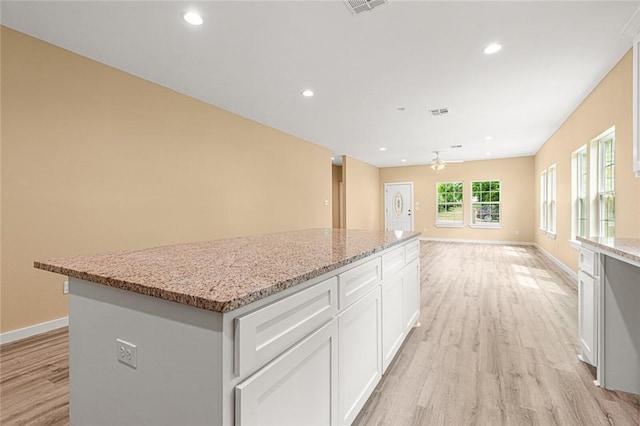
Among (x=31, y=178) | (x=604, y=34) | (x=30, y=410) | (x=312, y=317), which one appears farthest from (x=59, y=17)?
(x=604, y=34)

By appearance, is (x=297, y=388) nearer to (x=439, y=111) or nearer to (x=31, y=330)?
(x=31, y=330)

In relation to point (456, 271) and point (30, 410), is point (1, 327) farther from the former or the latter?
point (456, 271)

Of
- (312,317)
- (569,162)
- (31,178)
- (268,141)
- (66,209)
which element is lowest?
(312,317)

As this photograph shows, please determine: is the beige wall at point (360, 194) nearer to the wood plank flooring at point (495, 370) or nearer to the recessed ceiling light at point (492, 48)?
the wood plank flooring at point (495, 370)

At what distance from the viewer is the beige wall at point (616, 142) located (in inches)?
114

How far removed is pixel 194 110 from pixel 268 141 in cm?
158

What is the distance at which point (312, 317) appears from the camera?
1120 millimetres

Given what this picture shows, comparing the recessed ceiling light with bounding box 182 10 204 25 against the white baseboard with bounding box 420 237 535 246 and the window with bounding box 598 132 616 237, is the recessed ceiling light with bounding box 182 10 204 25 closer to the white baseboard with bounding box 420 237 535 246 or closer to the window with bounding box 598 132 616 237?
the window with bounding box 598 132 616 237

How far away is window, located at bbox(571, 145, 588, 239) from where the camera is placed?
457 centimetres

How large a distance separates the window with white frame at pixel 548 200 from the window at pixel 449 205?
2.42 m

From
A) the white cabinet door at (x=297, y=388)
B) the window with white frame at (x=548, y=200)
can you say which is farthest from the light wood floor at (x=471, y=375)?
the window with white frame at (x=548, y=200)

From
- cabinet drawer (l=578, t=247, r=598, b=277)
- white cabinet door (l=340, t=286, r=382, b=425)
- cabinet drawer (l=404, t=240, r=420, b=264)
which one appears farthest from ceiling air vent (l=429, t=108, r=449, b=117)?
white cabinet door (l=340, t=286, r=382, b=425)

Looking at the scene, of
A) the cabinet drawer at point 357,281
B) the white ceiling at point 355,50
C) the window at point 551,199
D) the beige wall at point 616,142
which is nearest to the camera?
the cabinet drawer at point 357,281

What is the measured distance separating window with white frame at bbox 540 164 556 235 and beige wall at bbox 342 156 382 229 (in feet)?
15.1
